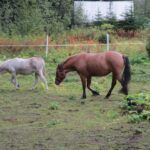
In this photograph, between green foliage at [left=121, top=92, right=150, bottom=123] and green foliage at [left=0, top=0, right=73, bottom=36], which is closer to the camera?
green foliage at [left=121, top=92, right=150, bottom=123]

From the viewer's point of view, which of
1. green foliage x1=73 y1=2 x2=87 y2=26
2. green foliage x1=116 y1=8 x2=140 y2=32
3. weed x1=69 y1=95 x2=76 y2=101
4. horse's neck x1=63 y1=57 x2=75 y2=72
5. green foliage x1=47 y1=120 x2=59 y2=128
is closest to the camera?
green foliage x1=47 y1=120 x2=59 y2=128

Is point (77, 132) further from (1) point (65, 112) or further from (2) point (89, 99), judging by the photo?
(2) point (89, 99)

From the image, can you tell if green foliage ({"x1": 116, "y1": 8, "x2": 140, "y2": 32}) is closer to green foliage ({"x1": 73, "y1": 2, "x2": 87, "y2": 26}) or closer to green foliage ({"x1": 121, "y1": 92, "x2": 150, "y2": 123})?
green foliage ({"x1": 73, "y1": 2, "x2": 87, "y2": 26})

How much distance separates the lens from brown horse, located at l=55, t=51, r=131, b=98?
14.5 metres

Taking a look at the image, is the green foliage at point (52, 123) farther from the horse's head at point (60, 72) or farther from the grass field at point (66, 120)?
the horse's head at point (60, 72)

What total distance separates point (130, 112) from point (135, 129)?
1822mm

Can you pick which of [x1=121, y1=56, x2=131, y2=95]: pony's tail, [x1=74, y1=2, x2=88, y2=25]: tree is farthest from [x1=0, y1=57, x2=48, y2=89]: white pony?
[x1=74, y1=2, x2=88, y2=25]: tree

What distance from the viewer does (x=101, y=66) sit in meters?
14.7

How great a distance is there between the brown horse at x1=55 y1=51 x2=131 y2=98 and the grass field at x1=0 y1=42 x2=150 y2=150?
462 millimetres

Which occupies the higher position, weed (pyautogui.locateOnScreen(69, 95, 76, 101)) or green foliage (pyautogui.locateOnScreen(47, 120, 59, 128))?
green foliage (pyautogui.locateOnScreen(47, 120, 59, 128))

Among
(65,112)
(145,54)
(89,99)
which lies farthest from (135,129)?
(145,54)

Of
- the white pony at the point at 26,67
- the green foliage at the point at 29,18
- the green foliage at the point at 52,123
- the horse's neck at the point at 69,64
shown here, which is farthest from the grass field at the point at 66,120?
the green foliage at the point at 29,18

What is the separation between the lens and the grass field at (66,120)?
27.3ft

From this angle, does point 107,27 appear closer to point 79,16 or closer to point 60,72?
point 79,16
